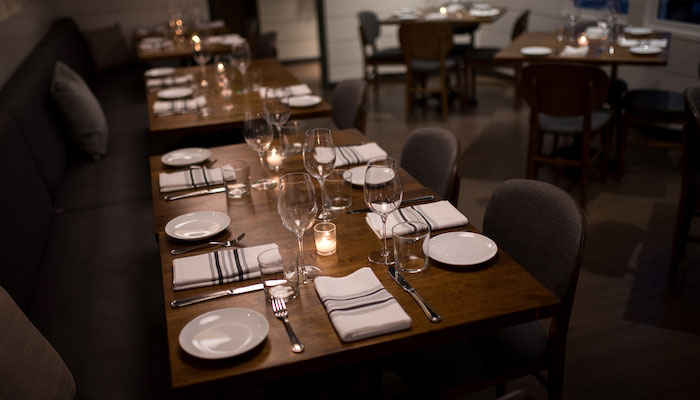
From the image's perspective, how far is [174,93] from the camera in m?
3.37

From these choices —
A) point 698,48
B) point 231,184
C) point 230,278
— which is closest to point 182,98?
point 231,184

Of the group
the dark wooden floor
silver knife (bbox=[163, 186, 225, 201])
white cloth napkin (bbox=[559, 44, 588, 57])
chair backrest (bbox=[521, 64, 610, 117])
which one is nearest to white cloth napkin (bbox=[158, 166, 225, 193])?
silver knife (bbox=[163, 186, 225, 201])

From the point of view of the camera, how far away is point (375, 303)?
1.33 m

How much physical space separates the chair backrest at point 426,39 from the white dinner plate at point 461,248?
12.6 ft

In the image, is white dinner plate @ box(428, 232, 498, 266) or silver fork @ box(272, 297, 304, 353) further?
white dinner plate @ box(428, 232, 498, 266)

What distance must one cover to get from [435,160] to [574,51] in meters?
2.04

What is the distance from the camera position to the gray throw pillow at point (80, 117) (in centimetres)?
341

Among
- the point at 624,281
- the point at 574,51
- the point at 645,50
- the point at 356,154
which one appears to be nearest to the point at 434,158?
the point at 356,154

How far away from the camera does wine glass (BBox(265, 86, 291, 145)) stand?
8.07 ft

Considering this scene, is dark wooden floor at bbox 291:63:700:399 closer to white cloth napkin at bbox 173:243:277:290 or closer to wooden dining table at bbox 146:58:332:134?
white cloth napkin at bbox 173:243:277:290

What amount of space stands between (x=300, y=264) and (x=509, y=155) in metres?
3.29

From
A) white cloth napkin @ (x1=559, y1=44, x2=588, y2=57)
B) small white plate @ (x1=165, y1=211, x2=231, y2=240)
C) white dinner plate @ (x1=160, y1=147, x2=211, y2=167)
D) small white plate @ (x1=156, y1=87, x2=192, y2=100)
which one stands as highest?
white cloth napkin @ (x1=559, y1=44, x2=588, y2=57)

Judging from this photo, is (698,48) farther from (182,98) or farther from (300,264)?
(300,264)

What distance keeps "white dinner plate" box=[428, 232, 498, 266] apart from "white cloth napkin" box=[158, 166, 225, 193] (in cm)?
87
